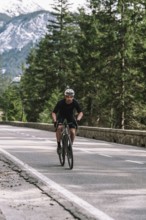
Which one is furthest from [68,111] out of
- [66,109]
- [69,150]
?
[69,150]

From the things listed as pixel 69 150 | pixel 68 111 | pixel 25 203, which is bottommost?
pixel 25 203

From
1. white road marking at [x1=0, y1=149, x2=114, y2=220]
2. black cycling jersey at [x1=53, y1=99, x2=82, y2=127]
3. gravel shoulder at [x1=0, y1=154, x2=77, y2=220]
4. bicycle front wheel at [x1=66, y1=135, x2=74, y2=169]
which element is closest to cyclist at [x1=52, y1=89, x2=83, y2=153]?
black cycling jersey at [x1=53, y1=99, x2=82, y2=127]

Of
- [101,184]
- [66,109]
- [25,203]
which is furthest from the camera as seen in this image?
[66,109]

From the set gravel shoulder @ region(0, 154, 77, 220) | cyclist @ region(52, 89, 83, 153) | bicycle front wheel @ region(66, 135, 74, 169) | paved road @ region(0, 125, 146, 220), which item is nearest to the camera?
gravel shoulder @ region(0, 154, 77, 220)

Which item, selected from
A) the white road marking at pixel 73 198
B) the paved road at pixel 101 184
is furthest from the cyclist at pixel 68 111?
the white road marking at pixel 73 198

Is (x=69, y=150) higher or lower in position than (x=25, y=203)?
higher

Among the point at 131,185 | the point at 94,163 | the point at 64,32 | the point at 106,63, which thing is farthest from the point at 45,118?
the point at 131,185

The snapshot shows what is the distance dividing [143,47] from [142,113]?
6.09m

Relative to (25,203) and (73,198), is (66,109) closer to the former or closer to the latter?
(73,198)

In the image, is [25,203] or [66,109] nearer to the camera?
[25,203]

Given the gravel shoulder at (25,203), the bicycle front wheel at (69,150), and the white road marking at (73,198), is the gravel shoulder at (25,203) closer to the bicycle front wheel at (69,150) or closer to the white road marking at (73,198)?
the white road marking at (73,198)

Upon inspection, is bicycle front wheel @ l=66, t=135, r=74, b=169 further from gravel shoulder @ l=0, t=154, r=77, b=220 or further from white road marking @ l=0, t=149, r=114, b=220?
gravel shoulder @ l=0, t=154, r=77, b=220

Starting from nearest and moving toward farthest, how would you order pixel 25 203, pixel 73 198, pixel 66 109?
pixel 25 203
pixel 73 198
pixel 66 109

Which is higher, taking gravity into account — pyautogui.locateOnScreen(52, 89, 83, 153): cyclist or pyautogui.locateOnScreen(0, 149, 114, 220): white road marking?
pyautogui.locateOnScreen(52, 89, 83, 153): cyclist
